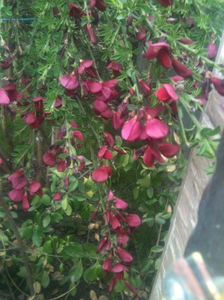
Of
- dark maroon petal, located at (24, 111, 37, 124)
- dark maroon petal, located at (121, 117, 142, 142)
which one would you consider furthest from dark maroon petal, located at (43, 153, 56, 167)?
dark maroon petal, located at (121, 117, 142, 142)

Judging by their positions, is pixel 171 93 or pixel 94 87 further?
pixel 94 87

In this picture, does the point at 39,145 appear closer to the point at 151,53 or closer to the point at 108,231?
the point at 108,231

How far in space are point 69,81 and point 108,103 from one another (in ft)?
0.49

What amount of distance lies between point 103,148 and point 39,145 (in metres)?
0.70

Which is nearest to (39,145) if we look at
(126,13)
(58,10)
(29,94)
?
(29,94)

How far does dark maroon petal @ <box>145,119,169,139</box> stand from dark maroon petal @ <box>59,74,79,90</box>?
256mm

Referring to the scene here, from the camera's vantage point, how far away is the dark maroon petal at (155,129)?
666 millimetres

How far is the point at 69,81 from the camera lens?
0.87m

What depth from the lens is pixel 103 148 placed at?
3.24ft

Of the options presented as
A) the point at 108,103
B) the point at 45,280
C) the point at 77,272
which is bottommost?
the point at 45,280

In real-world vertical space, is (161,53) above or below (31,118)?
above

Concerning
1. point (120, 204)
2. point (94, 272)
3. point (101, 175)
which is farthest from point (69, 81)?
point (94, 272)

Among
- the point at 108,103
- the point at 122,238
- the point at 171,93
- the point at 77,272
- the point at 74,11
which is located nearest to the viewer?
the point at 171,93

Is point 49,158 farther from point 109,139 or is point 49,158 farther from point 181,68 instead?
point 181,68
